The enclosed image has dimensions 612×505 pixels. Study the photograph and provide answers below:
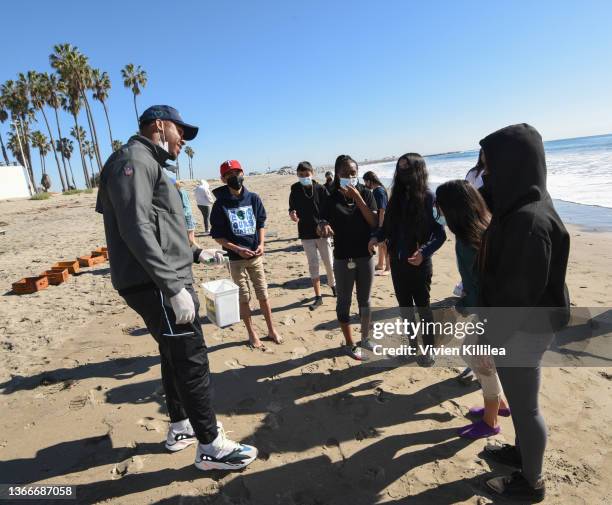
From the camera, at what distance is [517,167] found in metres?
1.82

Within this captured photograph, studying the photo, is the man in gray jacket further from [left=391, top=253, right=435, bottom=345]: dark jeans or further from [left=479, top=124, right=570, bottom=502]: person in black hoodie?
[left=391, top=253, right=435, bottom=345]: dark jeans

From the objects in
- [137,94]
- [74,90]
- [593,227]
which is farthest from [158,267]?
[137,94]

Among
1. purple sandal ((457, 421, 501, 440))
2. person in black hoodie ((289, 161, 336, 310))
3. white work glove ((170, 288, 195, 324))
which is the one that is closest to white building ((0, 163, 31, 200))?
person in black hoodie ((289, 161, 336, 310))

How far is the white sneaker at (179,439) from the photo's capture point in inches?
106

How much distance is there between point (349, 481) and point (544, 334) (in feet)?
4.95

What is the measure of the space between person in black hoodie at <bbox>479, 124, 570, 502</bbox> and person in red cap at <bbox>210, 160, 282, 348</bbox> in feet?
8.64

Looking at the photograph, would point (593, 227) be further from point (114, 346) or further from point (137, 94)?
point (137, 94)

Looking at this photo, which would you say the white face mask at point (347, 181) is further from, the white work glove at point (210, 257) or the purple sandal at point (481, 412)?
the purple sandal at point (481, 412)

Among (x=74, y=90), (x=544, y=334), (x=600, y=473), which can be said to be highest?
(x=74, y=90)

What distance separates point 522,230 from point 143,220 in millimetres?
1928

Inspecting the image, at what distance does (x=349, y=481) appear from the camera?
2.38 metres

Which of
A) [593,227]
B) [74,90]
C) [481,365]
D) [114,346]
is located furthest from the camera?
[74,90]

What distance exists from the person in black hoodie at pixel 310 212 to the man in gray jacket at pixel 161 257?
9.30 feet
